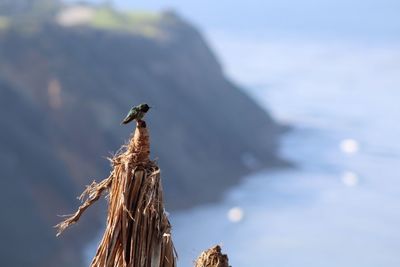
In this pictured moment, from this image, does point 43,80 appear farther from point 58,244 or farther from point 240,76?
point 240,76

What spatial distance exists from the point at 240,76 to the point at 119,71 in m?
25.6

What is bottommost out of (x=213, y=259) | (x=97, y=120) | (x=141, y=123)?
(x=213, y=259)

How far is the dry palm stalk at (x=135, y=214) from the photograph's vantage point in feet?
23.2

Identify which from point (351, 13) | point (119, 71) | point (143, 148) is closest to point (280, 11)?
point (351, 13)

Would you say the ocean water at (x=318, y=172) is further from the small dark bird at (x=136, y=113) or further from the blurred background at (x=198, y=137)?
the small dark bird at (x=136, y=113)

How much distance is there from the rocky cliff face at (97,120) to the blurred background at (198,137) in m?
0.09

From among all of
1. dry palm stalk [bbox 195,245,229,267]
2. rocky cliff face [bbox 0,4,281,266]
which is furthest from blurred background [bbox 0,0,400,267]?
dry palm stalk [bbox 195,245,229,267]

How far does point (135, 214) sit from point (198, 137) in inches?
2147

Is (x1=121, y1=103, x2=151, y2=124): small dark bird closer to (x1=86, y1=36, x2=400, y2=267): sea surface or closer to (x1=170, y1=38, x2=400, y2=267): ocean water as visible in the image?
(x1=86, y1=36, x2=400, y2=267): sea surface

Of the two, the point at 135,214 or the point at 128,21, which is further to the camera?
the point at 128,21

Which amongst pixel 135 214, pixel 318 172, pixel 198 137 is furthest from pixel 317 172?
pixel 135 214

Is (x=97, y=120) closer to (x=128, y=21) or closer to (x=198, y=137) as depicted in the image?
(x=198, y=137)

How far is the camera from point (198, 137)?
202ft

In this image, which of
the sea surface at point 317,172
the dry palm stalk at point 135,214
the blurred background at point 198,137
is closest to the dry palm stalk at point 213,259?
the dry palm stalk at point 135,214
